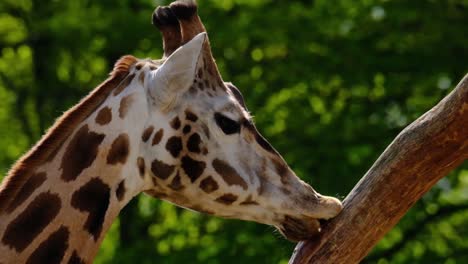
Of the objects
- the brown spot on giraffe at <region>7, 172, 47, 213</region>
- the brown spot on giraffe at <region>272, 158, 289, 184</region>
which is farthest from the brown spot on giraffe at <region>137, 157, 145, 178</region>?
the brown spot on giraffe at <region>272, 158, 289, 184</region>

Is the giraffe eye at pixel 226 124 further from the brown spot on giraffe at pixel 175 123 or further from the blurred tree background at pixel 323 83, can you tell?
the blurred tree background at pixel 323 83

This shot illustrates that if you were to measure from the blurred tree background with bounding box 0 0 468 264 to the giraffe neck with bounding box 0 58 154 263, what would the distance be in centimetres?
970

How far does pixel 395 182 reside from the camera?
5996 mm

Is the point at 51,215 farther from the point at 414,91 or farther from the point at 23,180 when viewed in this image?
the point at 414,91

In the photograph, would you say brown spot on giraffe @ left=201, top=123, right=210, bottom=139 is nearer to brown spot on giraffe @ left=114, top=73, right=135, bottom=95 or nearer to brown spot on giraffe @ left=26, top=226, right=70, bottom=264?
brown spot on giraffe @ left=114, top=73, right=135, bottom=95

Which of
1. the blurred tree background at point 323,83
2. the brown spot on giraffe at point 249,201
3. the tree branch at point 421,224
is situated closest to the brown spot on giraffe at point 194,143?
the brown spot on giraffe at point 249,201

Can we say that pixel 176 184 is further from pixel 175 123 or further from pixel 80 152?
pixel 80 152

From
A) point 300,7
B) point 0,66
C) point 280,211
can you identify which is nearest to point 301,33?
point 300,7

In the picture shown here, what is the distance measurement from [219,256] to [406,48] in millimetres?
3610

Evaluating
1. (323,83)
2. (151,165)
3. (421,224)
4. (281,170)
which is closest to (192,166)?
(151,165)

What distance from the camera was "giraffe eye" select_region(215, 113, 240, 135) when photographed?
5986 millimetres

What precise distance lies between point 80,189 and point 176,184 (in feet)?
1.56

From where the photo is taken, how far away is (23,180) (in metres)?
5.71

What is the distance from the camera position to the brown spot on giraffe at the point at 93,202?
5.74 m
